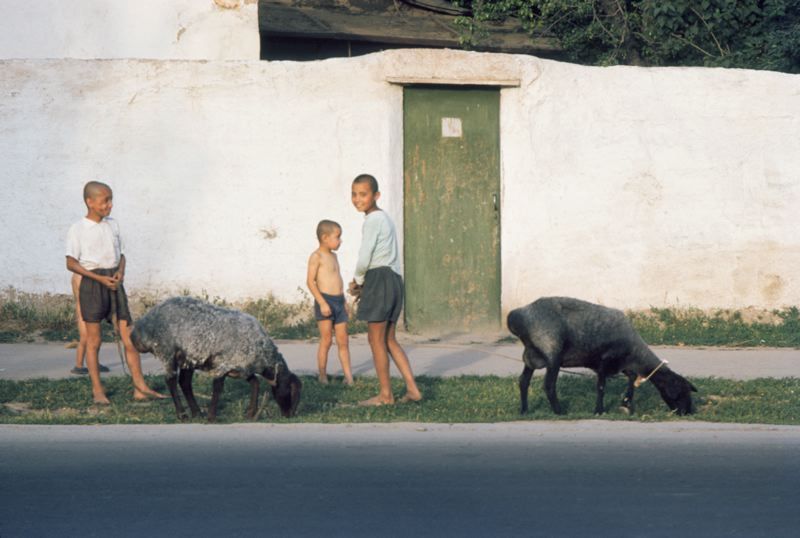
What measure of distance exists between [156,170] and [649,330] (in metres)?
5.72

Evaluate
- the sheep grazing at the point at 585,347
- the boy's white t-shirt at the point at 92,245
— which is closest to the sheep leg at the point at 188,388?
the boy's white t-shirt at the point at 92,245

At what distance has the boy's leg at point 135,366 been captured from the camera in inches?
360

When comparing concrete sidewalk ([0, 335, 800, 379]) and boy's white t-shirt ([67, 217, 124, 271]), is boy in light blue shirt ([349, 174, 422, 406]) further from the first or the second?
boy's white t-shirt ([67, 217, 124, 271])

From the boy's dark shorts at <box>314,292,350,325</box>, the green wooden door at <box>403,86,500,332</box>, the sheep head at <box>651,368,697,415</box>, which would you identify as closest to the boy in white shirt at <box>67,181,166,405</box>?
the boy's dark shorts at <box>314,292,350,325</box>

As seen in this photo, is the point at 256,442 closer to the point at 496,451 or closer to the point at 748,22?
the point at 496,451

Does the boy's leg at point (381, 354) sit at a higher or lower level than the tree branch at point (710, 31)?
lower

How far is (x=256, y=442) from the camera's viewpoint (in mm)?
7883

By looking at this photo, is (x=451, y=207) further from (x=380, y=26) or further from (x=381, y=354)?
(x=380, y=26)

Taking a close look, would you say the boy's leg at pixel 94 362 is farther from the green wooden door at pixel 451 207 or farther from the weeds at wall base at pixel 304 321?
the green wooden door at pixel 451 207

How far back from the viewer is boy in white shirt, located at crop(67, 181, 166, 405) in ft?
29.6

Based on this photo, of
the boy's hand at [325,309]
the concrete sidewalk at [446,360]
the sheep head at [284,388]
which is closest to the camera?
the sheep head at [284,388]

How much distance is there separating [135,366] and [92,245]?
1001mm

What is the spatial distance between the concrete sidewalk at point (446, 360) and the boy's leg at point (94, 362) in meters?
1.32

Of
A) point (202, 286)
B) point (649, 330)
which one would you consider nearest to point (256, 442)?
point (202, 286)
